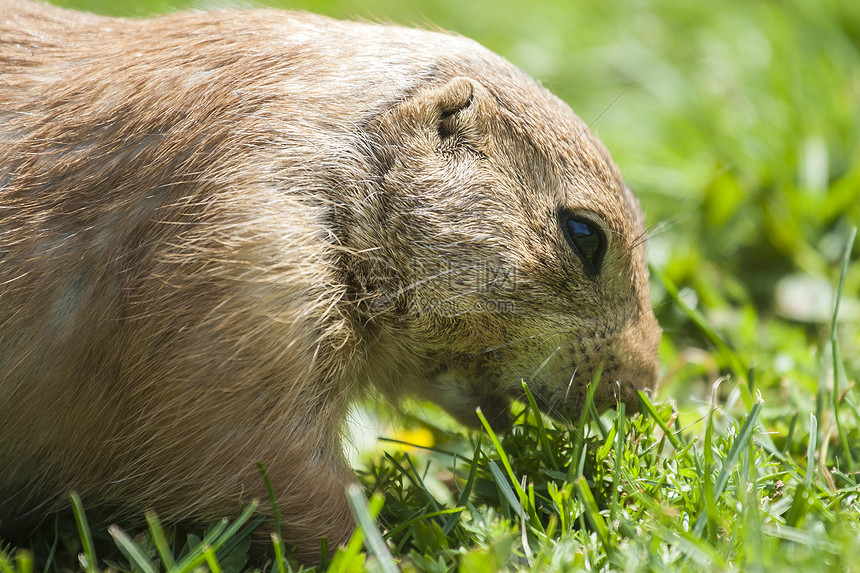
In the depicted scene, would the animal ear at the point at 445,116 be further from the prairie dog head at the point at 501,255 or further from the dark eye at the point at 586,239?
the dark eye at the point at 586,239

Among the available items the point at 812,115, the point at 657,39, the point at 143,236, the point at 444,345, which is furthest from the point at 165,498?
the point at 657,39

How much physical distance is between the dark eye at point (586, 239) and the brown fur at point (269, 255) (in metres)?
0.04

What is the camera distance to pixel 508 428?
3.36 m

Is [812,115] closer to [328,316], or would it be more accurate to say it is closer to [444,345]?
[444,345]

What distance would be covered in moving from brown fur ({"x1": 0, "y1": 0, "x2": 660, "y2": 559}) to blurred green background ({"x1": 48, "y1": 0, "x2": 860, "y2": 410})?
894 mm

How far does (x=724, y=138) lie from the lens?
611cm

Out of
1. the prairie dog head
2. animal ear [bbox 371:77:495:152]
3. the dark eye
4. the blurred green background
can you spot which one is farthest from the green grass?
animal ear [bbox 371:77:495:152]

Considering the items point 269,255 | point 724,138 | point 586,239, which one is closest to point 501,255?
point 586,239

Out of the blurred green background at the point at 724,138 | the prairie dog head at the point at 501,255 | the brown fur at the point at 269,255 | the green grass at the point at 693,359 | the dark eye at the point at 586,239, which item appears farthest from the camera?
the blurred green background at the point at 724,138

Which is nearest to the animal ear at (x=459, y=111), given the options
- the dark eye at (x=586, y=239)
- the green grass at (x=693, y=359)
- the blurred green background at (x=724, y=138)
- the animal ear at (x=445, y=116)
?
the animal ear at (x=445, y=116)

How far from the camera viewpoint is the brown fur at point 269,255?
282 cm

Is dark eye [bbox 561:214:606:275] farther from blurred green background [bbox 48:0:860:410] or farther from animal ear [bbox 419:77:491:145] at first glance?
blurred green background [bbox 48:0:860:410]

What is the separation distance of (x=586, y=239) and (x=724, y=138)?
130 inches

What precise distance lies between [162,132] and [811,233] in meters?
4.02
